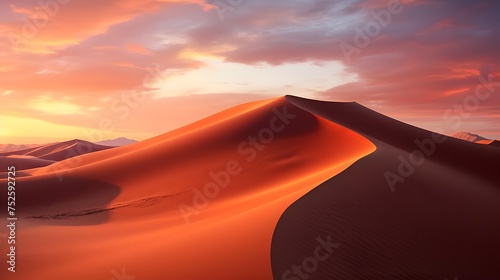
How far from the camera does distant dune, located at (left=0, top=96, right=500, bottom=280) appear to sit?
7.01 metres

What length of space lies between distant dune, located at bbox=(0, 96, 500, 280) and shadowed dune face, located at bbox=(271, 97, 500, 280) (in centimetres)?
3

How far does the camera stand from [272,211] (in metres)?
8.26

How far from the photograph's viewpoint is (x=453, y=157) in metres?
20.8

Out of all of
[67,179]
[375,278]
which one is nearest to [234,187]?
[375,278]

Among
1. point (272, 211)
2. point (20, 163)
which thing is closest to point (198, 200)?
point (272, 211)

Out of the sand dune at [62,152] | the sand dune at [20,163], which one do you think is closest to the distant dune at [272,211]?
the sand dune at [20,163]

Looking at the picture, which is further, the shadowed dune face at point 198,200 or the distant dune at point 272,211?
the shadowed dune face at point 198,200

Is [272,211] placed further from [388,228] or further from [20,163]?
[20,163]

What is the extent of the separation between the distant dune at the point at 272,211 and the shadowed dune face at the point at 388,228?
3 centimetres

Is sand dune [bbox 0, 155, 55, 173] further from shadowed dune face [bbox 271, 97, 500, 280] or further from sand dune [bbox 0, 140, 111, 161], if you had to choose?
shadowed dune face [bbox 271, 97, 500, 280]

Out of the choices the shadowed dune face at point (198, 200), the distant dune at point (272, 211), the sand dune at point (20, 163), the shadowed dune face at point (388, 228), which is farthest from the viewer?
the sand dune at point (20, 163)

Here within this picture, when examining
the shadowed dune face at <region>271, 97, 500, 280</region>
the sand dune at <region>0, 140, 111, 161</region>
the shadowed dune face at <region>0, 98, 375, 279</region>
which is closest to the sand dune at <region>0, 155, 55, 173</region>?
the shadowed dune face at <region>0, 98, 375, 279</region>

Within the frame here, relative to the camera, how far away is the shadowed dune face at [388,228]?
6.65 m

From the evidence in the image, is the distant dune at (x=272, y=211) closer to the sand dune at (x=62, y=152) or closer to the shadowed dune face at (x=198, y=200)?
the shadowed dune face at (x=198, y=200)
